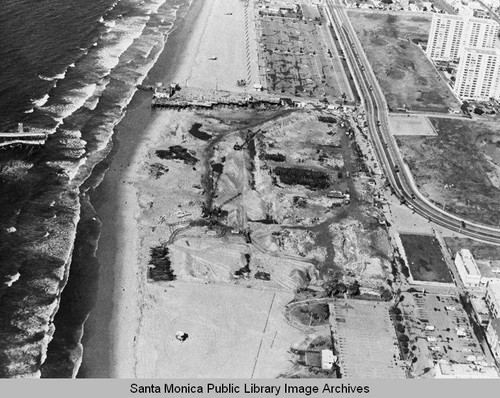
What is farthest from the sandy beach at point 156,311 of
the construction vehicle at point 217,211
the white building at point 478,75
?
the white building at point 478,75

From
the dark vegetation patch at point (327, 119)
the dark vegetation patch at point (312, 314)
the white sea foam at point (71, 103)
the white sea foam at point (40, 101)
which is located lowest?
the dark vegetation patch at point (312, 314)

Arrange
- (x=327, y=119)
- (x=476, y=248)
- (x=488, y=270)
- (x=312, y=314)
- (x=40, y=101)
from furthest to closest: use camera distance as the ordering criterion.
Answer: (x=327, y=119)
(x=40, y=101)
(x=476, y=248)
(x=488, y=270)
(x=312, y=314)

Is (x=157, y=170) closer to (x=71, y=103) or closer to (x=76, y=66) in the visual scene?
(x=71, y=103)

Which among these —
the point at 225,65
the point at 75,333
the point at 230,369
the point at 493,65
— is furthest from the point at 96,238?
the point at 493,65

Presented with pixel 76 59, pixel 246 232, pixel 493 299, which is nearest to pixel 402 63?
pixel 76 59

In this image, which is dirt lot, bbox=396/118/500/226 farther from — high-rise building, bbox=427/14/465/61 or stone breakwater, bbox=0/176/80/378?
stone breakwater, bbox=0/176/80/378

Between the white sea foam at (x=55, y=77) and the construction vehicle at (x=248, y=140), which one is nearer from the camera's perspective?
the construction vehicle at (x=248, y=140)

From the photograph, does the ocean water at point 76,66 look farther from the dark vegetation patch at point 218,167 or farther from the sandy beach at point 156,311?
the dark vegetation patch at point 218,167
